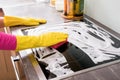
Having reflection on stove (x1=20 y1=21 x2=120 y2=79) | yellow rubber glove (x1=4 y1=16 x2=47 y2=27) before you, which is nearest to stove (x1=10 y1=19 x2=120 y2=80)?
reflection on stove (x1=20 y1=21 x2=120 y2=79)

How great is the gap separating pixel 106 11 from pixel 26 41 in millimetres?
504

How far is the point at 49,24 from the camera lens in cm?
109

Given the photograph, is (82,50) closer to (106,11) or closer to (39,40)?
(39,40)

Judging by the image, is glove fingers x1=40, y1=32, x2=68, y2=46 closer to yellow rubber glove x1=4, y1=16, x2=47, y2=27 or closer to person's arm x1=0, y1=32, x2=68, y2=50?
person's arm x1=0, y1=32, x2=68, y2=50

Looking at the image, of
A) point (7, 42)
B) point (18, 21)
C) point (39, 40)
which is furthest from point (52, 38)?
point (18, 21)

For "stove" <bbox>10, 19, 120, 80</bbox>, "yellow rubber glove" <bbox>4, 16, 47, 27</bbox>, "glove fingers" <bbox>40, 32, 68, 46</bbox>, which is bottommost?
"stove" <bbox>10, 19, 120, 80</bbox>

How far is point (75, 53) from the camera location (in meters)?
0.77

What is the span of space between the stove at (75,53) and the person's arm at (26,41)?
0.10 feet

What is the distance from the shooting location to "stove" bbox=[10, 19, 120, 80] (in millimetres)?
666

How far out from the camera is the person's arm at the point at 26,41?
29.1 inches

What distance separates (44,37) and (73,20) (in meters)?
0.35

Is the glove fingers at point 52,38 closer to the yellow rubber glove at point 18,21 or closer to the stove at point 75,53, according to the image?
the stove at point 75,53

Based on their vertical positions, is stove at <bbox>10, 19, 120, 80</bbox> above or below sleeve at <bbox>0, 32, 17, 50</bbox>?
below

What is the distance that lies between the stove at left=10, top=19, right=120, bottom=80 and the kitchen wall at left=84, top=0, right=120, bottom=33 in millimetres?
63
